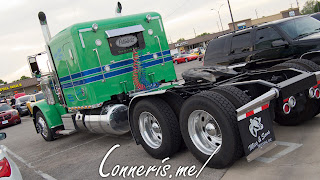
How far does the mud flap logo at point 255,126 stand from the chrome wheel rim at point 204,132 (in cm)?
54

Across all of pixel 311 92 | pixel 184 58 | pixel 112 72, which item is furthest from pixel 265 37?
→ pixel 184 58

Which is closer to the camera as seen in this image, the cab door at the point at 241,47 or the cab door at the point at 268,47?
the cab door at the point at 268,47

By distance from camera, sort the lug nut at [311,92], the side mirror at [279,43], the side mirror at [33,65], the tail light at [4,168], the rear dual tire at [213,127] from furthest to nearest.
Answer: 1. the side mirror at [33,65]
2. the side mirror at [279,43]
3. the lug nut at [311,92]
4. the rear dual tire at [213,127]
5. the tail light at [4,168]

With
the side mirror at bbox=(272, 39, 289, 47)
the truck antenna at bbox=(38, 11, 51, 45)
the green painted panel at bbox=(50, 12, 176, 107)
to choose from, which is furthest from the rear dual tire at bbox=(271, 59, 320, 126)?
the truck antenna at bbox=(38, 11, 51, 45)

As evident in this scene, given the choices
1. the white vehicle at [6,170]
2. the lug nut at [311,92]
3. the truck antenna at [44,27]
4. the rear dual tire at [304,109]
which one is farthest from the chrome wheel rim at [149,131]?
the truck antenna at [44,27]

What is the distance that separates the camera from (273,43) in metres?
6.92

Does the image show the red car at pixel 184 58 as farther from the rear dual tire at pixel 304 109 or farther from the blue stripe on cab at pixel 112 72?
the rear dual tire at pixel 304 109

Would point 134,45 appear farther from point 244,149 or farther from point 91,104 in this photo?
point 244,149

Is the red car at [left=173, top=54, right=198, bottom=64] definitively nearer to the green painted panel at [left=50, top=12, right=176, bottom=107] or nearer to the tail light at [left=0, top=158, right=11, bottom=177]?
the green painted panel at [left=50, top=12, right=176, bottom=107]

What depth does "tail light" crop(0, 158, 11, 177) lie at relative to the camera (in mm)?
3438

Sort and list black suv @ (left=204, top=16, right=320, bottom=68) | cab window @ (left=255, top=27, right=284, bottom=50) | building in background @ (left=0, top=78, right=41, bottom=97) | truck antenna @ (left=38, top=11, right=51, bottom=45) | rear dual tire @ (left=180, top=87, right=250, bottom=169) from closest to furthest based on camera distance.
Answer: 1. rear dual tire @ (left=180, top=87, right=250, bottom=169)
2. black suv @ (left=204, top=16, right=320, bottom=68)
3. cab window @ (left=255, top=27, right=284, bottom=50)
4. truck antenna @ (left=38, top=11, right=51, bottom=45)
5. building in background @ (left=0, top=78, right=41, bottom=97)

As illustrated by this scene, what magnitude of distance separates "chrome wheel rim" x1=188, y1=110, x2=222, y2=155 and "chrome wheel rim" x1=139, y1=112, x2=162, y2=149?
3.35 feet

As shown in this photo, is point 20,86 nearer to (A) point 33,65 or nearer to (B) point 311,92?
(A) point 33,65

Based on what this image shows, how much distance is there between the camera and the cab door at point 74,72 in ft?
21.5
